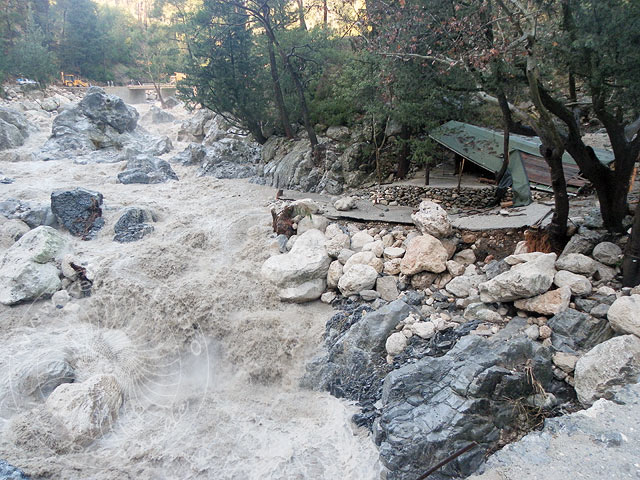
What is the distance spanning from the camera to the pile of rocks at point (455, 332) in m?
4.43

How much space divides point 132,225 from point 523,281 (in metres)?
8.70

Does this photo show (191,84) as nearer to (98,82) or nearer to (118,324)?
(118,324)

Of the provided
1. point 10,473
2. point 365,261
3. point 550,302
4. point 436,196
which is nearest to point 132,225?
point 365,261

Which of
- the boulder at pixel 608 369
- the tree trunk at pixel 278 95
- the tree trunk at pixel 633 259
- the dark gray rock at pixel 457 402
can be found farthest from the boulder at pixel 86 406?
the tree trunk at pixel 278 95

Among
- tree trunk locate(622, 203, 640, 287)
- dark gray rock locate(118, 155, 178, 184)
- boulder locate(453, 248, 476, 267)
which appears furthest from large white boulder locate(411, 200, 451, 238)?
dark gray rock locate(118, 155, 178, 184)

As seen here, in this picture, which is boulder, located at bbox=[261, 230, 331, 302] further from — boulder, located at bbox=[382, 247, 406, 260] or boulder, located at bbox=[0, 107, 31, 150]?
boulder, located at bbox=[0, 107, 31, 150]

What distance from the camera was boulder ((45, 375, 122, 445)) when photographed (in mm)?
5410

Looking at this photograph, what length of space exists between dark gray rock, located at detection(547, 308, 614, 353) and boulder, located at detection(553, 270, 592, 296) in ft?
1.03

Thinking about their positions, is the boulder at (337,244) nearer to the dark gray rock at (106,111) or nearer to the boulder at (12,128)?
the boulder at (12,128)

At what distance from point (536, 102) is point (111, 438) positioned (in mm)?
7096

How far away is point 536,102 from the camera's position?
5453 mm

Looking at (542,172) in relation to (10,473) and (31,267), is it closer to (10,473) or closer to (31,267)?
(10,473)

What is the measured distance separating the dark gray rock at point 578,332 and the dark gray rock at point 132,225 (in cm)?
867

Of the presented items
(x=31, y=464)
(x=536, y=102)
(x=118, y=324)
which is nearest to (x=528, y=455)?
(x=536, y=102)
